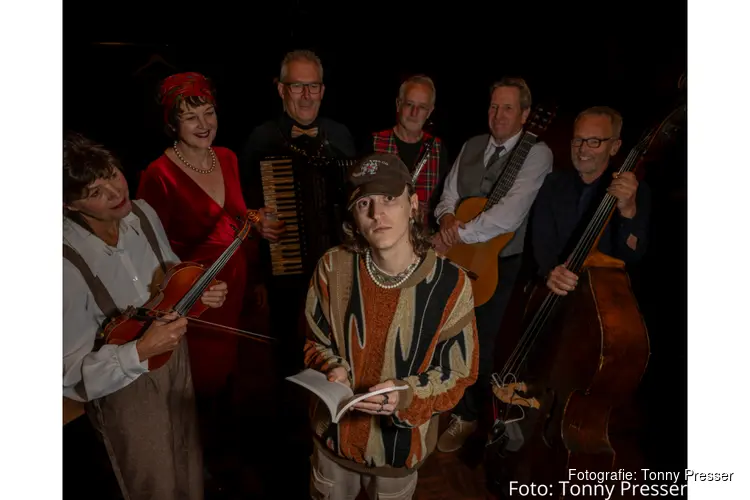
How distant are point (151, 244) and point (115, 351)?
43cm

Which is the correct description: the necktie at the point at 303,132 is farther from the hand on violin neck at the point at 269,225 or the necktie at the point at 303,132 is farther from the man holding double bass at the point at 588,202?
the man holding double bass at the point at 588,202

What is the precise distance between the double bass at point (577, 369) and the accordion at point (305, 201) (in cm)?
90

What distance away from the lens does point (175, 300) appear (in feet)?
7.16

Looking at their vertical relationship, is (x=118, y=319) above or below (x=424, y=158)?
below

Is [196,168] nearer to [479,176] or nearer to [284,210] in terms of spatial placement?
[284,210]

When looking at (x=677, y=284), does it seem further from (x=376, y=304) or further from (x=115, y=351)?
(x=115, y=351)

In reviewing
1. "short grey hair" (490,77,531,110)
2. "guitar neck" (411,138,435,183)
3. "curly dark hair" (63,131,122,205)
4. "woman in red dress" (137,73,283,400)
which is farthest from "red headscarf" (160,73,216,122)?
"short grey hair" (490,77,531,110)

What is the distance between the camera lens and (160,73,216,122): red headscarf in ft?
7.16

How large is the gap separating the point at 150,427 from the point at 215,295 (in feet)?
1.96

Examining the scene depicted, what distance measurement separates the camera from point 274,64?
7.38ft

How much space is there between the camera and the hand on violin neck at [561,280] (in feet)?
7.11

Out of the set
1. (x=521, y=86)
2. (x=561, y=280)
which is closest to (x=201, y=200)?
(x=521, y=86)

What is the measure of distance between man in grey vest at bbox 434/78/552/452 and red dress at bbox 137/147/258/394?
33.5 inches

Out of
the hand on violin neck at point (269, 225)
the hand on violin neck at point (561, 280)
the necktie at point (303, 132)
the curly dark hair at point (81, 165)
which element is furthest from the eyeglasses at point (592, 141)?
the curly dark hair at point (81, 165)
